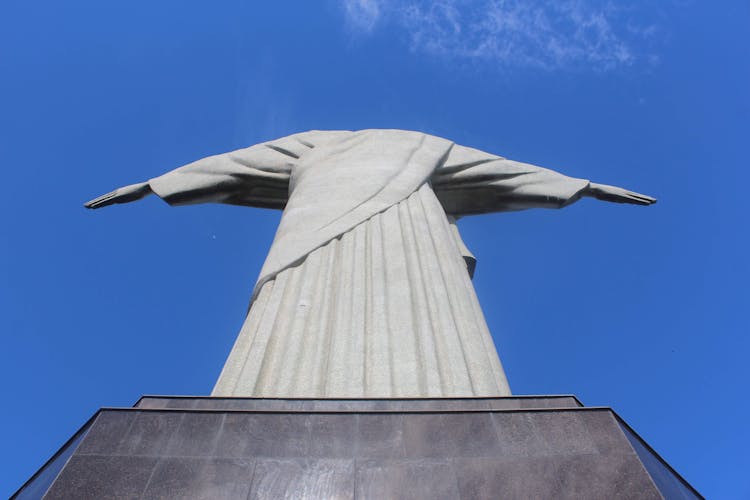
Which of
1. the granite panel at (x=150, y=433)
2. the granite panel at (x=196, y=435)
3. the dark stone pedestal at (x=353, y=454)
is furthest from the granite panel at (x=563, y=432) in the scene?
the granite panel at (x=150, y=433)

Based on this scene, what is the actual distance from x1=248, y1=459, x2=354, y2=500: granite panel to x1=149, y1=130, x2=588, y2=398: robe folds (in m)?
1.42

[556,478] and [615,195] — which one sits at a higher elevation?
[615,195]

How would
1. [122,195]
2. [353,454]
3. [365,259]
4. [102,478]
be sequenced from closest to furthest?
[102,478], [353,454], [365,259], [122,195]

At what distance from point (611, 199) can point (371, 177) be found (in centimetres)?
324

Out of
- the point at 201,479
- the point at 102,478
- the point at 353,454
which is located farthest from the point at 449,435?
the point at 102,478

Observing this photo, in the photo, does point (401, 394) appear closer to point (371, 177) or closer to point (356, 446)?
point (356, 446)

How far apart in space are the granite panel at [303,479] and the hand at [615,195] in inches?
265

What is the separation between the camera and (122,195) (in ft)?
30.3

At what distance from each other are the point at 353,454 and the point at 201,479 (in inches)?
28.9

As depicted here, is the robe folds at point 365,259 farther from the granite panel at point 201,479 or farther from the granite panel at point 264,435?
the granite panel at point 201,479

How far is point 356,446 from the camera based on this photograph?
395 centimetres

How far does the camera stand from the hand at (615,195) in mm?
9539

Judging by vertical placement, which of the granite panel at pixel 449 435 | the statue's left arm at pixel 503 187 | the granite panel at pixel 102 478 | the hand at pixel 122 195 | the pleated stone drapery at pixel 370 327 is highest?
the statue's left arm at pixel 503 187

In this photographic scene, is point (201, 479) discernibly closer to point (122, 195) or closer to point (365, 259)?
point (365, 259)
